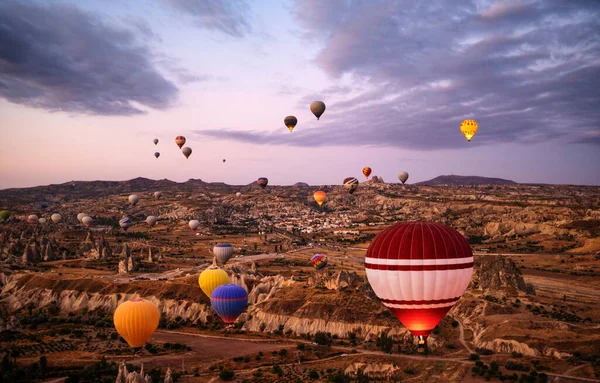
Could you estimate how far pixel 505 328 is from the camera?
42281mm

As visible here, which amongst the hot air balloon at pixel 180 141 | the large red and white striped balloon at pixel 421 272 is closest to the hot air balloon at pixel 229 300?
the large red and white striped balloon at pixel 421 272

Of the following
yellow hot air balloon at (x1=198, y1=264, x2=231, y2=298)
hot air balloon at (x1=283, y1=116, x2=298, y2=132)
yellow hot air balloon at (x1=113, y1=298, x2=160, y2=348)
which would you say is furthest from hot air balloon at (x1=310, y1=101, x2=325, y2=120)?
yellow hot air balloon at (x1=113, y1=298, x2=160, y2=348)

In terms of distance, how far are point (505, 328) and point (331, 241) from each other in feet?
319

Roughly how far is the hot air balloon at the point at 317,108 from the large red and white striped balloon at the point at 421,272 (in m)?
46.6

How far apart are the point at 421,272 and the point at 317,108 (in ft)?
161

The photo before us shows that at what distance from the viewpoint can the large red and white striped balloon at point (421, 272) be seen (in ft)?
88.2

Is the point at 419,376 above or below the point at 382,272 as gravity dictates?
below

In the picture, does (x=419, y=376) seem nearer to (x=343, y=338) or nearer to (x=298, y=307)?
(x=343, y=338)

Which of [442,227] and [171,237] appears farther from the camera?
[171,237]

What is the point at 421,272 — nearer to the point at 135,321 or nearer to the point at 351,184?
the point at 135,321

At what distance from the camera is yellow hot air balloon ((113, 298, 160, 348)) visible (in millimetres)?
37969

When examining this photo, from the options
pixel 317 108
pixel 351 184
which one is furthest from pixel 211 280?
pixel 351 184

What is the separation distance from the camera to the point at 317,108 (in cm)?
7238

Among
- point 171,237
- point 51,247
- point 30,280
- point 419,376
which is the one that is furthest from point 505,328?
point 171,237
